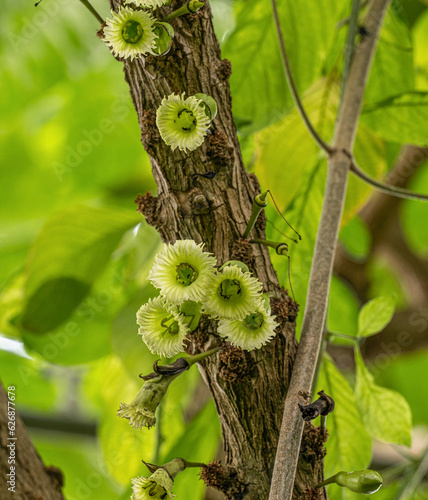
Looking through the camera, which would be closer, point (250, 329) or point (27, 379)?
point (250, 329)

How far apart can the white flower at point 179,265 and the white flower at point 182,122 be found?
53 millimetres

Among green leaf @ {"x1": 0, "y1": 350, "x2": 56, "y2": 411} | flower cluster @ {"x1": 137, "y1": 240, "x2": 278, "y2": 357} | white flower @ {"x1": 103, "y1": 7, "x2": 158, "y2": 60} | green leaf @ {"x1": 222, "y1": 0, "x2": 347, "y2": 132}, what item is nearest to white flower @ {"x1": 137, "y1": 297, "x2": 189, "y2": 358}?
flower cluster @ {"x1": 137, "y1": 240, "x2": 278, "y2": 357}

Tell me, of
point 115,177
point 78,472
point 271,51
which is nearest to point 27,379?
point 78,472

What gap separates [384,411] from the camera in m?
0.43

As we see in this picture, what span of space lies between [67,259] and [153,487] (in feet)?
1.09

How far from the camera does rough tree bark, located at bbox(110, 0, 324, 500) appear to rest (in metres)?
0.30

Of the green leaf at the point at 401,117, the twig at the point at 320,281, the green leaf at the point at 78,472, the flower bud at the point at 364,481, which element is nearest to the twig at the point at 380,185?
the twig at the point at 320,281

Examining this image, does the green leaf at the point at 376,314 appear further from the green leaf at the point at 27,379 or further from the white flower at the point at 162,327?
the green leaf at the point at 27,379

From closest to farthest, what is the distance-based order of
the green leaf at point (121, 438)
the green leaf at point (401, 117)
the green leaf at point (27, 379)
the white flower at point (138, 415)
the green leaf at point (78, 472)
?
1. the white flower at point (138, 415)
2. the green leaf at point (401, 117)
3. the green leaf at point (121, 438)
4. the green leaf at point (27, 379)
5. the green leaf at point (78, 472)

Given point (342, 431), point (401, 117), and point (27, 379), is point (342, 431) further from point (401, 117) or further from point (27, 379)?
point (27, 379)

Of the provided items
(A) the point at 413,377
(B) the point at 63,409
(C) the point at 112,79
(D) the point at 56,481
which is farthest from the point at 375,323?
(B) the point at 63,409

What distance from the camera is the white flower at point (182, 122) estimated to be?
11.7 inches

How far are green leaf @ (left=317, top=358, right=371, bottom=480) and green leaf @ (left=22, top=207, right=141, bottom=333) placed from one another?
244 mm

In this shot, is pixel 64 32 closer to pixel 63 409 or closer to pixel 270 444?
pixel 270 444
